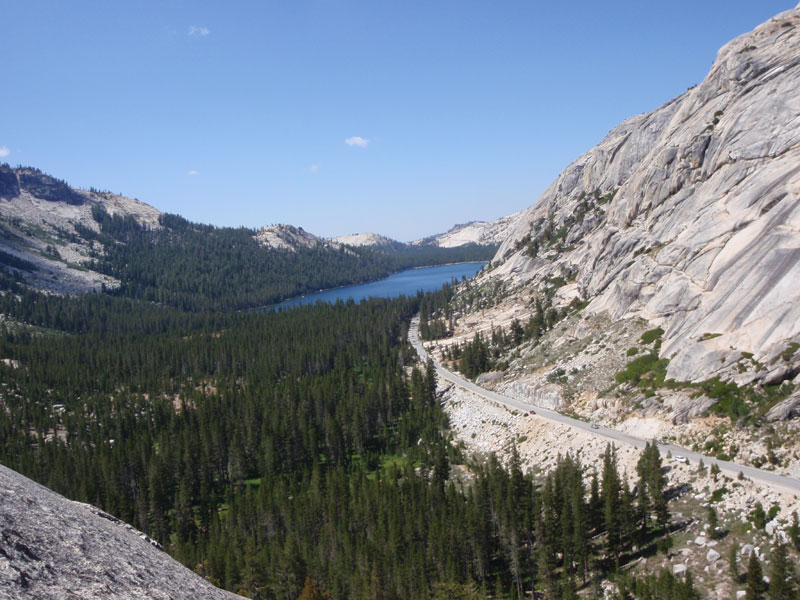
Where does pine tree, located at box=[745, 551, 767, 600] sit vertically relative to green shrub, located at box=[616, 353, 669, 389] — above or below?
below

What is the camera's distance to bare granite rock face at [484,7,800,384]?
6650cm

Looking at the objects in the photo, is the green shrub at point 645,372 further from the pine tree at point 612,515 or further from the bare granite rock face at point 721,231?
the pine tree at point 612,515

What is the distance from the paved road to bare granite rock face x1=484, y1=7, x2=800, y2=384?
11.7 meters

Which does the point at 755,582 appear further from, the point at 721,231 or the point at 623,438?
the point at 721,231

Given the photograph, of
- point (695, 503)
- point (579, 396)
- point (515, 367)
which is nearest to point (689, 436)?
point (695, 503)

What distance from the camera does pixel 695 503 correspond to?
52094mm

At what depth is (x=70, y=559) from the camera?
1469 centimetres

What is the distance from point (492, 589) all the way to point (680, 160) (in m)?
97.9

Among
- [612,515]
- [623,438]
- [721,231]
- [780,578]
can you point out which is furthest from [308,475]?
[721,231]

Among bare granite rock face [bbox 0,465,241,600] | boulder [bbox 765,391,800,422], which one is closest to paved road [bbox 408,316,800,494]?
boulder [bbox 765,391,800,422]

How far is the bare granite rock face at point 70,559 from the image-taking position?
12789 mm

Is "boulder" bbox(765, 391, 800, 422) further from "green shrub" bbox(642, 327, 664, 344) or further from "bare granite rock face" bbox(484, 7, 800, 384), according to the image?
"green shrub" bbox(642, 327, 664, 344)

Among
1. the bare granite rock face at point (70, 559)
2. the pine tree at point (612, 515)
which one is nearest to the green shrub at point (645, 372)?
the pine tree at point (612, 515)

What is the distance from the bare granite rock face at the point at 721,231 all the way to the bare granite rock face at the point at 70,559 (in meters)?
67.2
